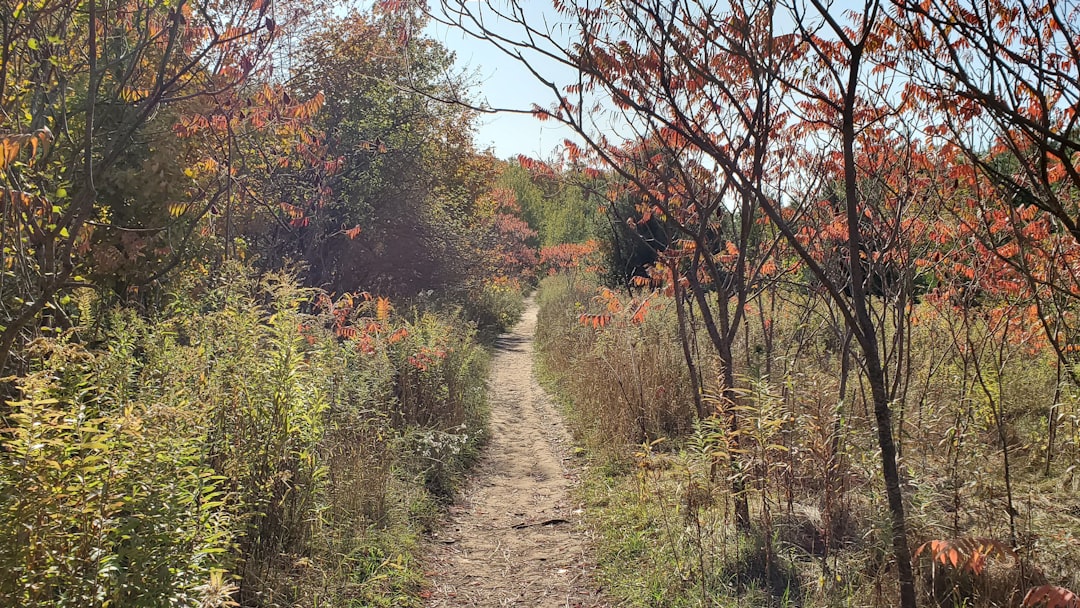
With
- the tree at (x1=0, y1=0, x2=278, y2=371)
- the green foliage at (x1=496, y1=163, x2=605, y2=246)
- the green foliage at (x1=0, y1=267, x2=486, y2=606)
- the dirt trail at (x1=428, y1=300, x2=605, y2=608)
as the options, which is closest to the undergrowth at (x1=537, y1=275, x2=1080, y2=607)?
the dirt trail at (x1=428, y1=300, x2=605, y2=608)

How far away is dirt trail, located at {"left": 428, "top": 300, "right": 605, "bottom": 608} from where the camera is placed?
419 centimetres

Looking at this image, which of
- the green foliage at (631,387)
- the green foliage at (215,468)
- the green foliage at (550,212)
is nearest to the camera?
the green foliage at (215,468)

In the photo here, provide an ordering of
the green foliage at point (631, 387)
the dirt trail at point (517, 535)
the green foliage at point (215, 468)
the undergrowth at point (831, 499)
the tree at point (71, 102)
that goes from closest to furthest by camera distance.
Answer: the green foliage at point (215, 468)
the tree at point (71, 102)
the undergrowth at point (831, 499)
the dirt trail at point (517, 535)
the green foliage at point (631, 387)

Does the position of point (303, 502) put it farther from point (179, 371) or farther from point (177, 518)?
point (177, 518)

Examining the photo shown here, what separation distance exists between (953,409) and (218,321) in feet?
16.7

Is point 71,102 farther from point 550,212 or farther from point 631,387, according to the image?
point 550,212

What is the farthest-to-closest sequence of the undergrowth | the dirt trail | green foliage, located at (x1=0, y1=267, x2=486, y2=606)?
the dirt trail < the undergrowth < green foliage, located at (x1=0, y1=267, x2=486, y2=606)

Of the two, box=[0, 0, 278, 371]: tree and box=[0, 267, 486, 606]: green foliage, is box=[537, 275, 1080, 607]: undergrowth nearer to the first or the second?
box=[0, 267, 486, 606]: green foliage

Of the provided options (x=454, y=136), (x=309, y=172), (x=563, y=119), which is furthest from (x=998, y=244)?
(x=454, y=136)

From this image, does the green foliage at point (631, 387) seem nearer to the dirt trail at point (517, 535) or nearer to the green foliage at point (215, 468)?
the dirt trail at point (517, 535)

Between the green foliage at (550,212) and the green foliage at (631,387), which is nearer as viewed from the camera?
the green foliage at (631,387)

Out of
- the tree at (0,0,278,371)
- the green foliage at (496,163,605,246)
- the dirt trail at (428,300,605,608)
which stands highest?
the green foliage at (496,163,605,246)

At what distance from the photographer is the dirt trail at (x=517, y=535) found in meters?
4.19

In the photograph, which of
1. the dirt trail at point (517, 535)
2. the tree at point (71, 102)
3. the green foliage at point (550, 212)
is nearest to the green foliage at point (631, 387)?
the dirt trail at point (517, 535)
